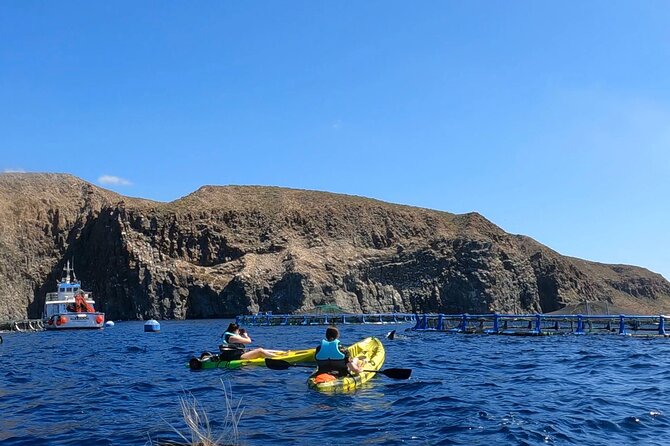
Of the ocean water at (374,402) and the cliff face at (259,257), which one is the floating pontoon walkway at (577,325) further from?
the cliff face at (259,257)

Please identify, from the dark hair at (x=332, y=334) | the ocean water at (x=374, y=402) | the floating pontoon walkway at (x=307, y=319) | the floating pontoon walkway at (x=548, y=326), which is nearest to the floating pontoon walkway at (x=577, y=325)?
the floating pontoon walkway at (x=548, y=326)

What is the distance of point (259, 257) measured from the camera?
116m

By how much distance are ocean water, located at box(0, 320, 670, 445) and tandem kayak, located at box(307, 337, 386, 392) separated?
379mm

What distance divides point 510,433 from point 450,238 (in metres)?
111

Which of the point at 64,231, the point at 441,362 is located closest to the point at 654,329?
the point at 441,362

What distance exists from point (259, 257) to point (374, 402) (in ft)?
333

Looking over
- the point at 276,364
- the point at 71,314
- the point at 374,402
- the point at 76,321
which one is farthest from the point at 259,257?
the point at 374,402

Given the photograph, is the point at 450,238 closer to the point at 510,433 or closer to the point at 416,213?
the point at 416,213

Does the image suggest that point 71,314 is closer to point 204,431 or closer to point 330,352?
point 330,352

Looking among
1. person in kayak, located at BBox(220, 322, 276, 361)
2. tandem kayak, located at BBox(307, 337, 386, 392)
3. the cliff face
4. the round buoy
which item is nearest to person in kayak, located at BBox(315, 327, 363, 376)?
tandem kayak, located at BBox(307, 337, 386, 392)

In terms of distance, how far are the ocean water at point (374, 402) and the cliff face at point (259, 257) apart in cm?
7646

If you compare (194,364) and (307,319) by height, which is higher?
(307,319)

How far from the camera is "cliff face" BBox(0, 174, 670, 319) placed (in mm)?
107750

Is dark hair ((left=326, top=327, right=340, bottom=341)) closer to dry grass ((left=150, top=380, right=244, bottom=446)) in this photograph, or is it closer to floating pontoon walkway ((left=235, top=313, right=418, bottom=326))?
dry grass ((left=150, top=380, right=244, bottom=446))
